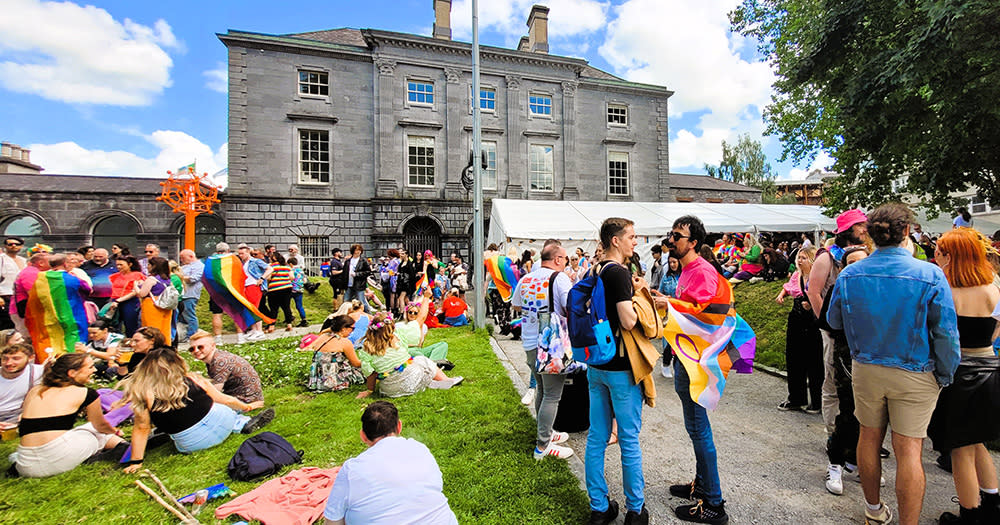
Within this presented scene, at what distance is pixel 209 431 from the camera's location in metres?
4.71

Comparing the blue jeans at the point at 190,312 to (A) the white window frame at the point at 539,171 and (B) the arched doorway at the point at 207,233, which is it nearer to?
(B) the arched doorway at the point at 207,233

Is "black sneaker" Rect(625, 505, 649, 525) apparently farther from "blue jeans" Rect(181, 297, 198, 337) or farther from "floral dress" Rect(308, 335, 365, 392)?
"blue jeans" Rect(181, 297, 198, 337)

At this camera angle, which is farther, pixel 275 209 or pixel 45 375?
pixel 275 209

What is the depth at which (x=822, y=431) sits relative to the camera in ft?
15.1

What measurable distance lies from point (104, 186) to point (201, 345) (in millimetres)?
23081

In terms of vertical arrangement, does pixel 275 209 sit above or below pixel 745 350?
above

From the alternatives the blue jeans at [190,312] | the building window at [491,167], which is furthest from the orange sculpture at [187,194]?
the building window at [491,167]

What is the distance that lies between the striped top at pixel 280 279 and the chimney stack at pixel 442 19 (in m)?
18.6

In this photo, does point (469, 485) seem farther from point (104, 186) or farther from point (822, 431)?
point (104, 186)

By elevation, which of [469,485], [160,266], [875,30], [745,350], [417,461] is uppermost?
[875,30]

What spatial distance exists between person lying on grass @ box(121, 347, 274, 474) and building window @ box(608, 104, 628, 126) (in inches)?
997

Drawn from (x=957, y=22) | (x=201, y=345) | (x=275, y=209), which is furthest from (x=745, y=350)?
(x=275, y=209)

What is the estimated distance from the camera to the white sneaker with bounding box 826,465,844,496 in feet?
11.1

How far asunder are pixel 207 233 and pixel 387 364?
20.0 m
